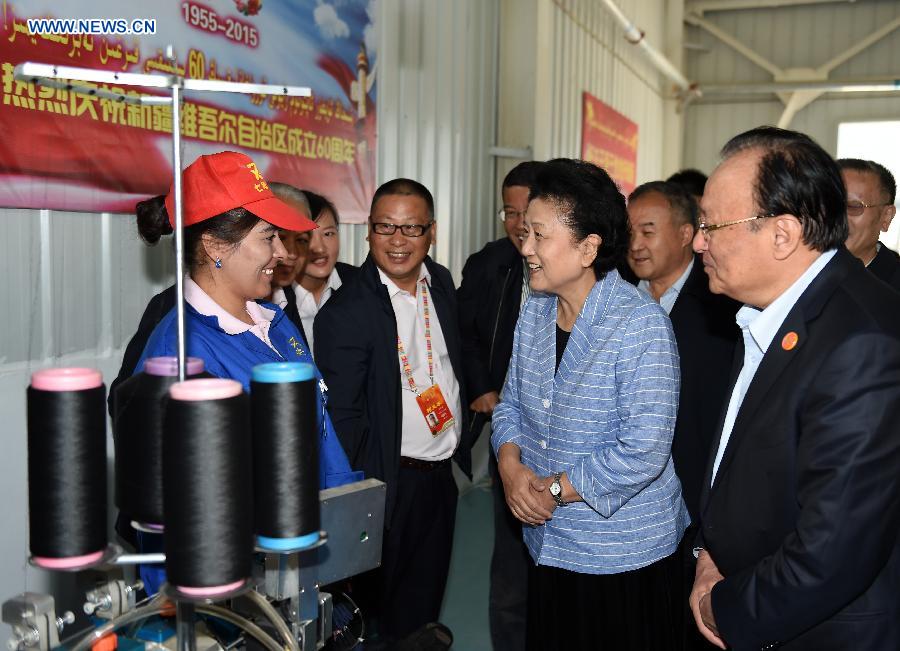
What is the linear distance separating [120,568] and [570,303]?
51.1 inches

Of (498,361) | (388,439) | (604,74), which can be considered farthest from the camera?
(604,74)

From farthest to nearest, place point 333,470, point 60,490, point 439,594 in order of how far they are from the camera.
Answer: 1. point 439,594
2. point 333,470
3. point 60,490

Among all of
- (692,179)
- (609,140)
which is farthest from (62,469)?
(609,140)

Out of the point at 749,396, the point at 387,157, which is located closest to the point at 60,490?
the point at 749,396

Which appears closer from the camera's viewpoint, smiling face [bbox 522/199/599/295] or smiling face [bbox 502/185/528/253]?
smiling face [bbox 522/199/599/295]

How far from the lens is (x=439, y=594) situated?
9.62 feet

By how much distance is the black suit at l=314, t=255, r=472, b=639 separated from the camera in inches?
102

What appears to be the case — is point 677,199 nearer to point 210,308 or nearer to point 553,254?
point 553,254

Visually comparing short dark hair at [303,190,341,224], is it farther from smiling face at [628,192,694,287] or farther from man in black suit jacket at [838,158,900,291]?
man in black suit jacket at [838,158,900,291]

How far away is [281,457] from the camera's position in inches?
39.7

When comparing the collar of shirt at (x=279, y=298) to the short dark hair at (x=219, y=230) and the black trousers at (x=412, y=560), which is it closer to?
the black trousers at (x=412, y=560)

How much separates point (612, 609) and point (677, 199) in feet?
5.06

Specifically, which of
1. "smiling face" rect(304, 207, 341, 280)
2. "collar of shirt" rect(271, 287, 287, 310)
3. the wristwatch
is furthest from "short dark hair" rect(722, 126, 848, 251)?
"smiling face" rect(304, 207, 341, 280)

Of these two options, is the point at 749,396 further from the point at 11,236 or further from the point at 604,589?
the point at 11,236
